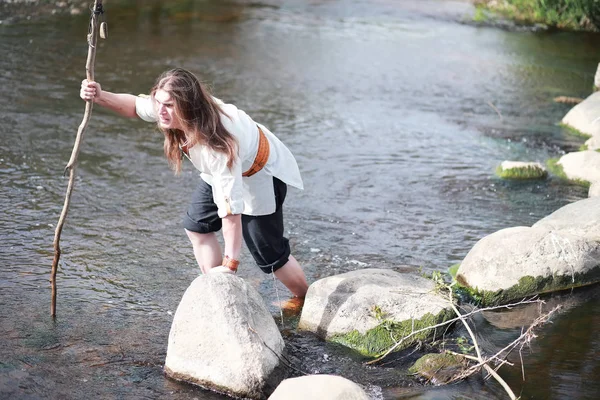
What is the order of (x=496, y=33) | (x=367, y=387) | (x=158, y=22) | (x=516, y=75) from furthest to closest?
1. (x=496, y=33)
2. (x=158, y=22)
3. (x=516, y=75)
4. (x=367, y=387)

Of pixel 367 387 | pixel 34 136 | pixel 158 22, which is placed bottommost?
pixel 367 387

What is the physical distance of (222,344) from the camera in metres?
4.22

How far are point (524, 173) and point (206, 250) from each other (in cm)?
444

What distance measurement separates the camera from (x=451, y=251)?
6449 millimetres

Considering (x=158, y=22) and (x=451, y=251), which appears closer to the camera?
(x=451, y=251)

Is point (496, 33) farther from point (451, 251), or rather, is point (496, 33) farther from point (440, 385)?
point (440, 385)

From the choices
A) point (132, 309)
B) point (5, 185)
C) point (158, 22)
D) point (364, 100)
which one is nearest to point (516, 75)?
point (364, 100)

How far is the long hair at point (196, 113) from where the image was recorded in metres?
4.21

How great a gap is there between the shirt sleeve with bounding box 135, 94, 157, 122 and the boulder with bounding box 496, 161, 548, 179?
4824 mm

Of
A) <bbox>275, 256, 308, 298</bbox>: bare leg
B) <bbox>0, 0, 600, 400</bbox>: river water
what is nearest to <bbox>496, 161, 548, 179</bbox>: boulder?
<bbox>0, 0, 600, 400</bbox>: river water

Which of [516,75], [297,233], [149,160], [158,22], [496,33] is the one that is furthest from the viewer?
[496,33]

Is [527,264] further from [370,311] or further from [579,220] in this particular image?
[370,311]

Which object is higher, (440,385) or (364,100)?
(364,100)

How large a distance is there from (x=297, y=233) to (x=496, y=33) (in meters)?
11.8
